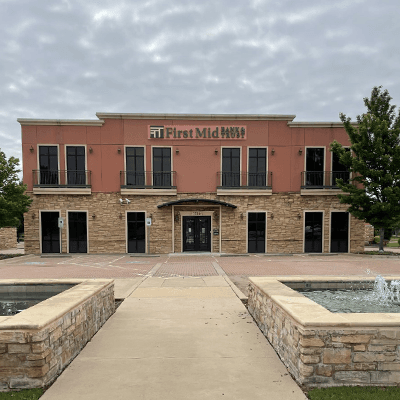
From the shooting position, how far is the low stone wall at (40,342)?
10.8 ft

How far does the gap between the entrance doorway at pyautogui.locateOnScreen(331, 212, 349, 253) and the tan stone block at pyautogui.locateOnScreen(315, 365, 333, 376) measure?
16.9 m

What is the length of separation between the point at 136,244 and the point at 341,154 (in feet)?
45.7

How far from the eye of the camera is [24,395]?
321 centimetres

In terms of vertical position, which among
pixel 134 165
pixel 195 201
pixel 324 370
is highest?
pixel 134 165

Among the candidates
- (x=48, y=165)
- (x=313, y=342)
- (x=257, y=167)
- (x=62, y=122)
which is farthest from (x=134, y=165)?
(x=313, y=342)

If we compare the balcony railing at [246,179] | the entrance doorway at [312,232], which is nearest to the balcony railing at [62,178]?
the balcony railing at [246,179]

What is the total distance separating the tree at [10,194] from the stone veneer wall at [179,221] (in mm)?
1899

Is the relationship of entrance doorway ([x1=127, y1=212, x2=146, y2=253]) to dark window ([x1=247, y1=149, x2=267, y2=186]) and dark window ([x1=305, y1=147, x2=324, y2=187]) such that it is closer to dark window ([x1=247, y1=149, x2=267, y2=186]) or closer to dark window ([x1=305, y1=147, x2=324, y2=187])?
dark window ([x1=247, y1=149, x2=267, y2=186])

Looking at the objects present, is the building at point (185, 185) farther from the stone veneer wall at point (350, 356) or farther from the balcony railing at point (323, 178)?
the stone veneer wall at point (350, 356)

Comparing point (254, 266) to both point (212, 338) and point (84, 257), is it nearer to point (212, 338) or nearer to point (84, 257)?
point (212, 338)

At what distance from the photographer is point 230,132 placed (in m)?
18.3

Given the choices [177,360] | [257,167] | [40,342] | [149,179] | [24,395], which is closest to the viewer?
[24,395]

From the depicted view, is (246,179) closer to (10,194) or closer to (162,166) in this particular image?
(162,166)

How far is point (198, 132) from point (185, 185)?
139 inches
